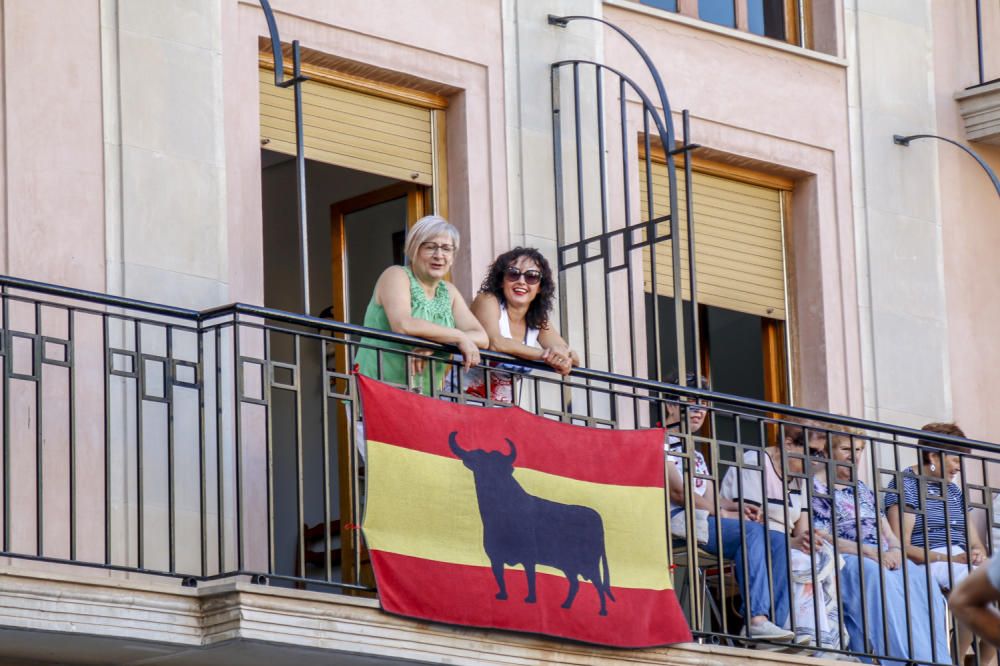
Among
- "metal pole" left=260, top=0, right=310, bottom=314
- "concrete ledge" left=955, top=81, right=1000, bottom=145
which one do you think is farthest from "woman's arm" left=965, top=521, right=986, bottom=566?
"metal pole" left=260, top=0, right=310, bottom=314

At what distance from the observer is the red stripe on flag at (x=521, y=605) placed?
9.98 m

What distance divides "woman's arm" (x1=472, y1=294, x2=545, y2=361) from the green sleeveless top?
0.25 meters

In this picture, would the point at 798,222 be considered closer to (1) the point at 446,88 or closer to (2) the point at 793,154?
(2) the point at 793,154

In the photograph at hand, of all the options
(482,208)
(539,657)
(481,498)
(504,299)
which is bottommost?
(539,657)

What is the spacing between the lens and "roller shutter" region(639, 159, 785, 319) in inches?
541

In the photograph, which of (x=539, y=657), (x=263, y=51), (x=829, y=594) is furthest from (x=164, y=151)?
(x=829, y=594)

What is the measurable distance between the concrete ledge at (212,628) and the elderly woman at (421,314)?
1140 mm

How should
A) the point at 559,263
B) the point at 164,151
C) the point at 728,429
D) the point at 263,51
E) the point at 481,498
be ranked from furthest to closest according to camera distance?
the point at 728,429
the point at 559,263
the point at 263,51
the point at 164,151
the point at 481,498

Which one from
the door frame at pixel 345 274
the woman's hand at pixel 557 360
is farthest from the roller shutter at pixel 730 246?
the woman's hand at pixel 557 360

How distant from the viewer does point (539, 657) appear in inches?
410

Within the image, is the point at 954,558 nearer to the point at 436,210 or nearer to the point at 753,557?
the point at 753,557

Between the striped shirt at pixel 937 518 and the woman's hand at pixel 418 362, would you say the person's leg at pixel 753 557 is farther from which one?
the woman's hand at pixel 418 362

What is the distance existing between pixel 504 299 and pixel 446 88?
1787 millimetres

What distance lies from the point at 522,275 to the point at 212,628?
2.63 m
